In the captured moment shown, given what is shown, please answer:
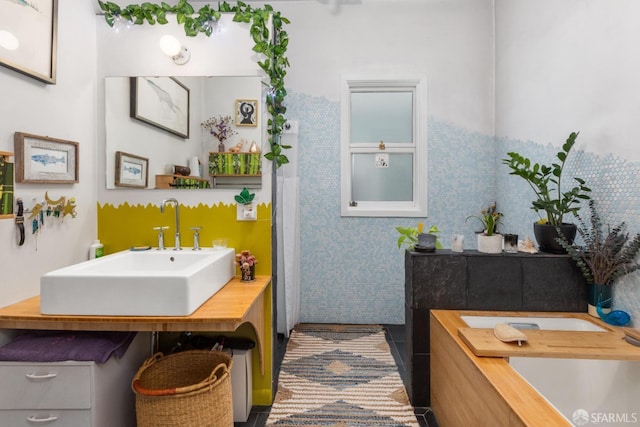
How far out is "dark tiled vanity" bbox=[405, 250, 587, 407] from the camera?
1814 mm

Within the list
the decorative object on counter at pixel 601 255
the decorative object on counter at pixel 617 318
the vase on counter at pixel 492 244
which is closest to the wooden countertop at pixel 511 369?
the decorative object on counter at pixel 617 318

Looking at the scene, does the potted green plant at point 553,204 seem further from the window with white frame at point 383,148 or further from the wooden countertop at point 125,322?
the wooden countertop at point 125,322

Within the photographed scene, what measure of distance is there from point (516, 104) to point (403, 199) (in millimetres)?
1128

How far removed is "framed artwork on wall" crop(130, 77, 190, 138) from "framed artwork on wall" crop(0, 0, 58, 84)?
1.30 ft

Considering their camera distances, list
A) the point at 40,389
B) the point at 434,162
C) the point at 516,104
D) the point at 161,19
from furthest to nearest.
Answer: the point at 434,162, the point at 516,104, the point at 161,19, the point at 40,389

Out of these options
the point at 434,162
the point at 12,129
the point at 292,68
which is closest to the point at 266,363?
the point at 12,129

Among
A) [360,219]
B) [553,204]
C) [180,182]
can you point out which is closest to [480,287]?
[553,204]

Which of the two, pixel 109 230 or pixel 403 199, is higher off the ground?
pixel 403 199

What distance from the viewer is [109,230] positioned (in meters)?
2.00

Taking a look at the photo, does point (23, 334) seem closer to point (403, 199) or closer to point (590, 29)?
point (403, 199)

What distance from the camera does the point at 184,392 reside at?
4.58 ft

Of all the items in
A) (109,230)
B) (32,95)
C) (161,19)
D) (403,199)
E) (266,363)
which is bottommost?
(266,363)

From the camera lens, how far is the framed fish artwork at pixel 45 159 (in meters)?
1.49

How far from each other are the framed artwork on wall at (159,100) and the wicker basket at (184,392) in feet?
4.09
